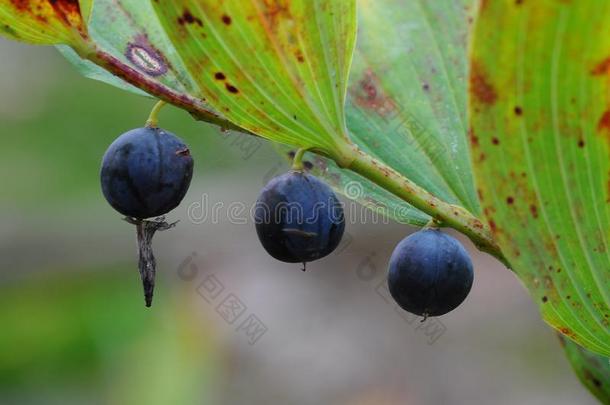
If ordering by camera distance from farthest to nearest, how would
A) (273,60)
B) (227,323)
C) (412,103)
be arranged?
1. (227,323)
2. (412,103)
3. (273,60)

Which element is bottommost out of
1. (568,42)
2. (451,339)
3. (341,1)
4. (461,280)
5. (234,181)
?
(451,339)

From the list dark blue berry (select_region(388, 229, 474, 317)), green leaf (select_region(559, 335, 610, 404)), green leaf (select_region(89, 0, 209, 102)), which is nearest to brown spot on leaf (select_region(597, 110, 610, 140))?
dark blue berry (select_region(388, 229, 474, 317))

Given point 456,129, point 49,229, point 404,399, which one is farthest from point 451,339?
point 456,129

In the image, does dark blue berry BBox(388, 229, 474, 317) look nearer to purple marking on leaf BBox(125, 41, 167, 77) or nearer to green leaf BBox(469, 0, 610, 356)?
green leaf BBox(469, 0, 610, 356)

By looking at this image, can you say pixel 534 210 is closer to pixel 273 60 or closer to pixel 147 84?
pixel 273 60

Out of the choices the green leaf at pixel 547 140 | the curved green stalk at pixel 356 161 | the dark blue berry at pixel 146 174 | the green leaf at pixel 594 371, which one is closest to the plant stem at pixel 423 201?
the curved green stalk at pixel 356 161

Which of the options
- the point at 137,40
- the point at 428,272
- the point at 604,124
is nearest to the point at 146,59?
the point at 137,40

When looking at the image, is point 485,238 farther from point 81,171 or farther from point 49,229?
point 81,171
